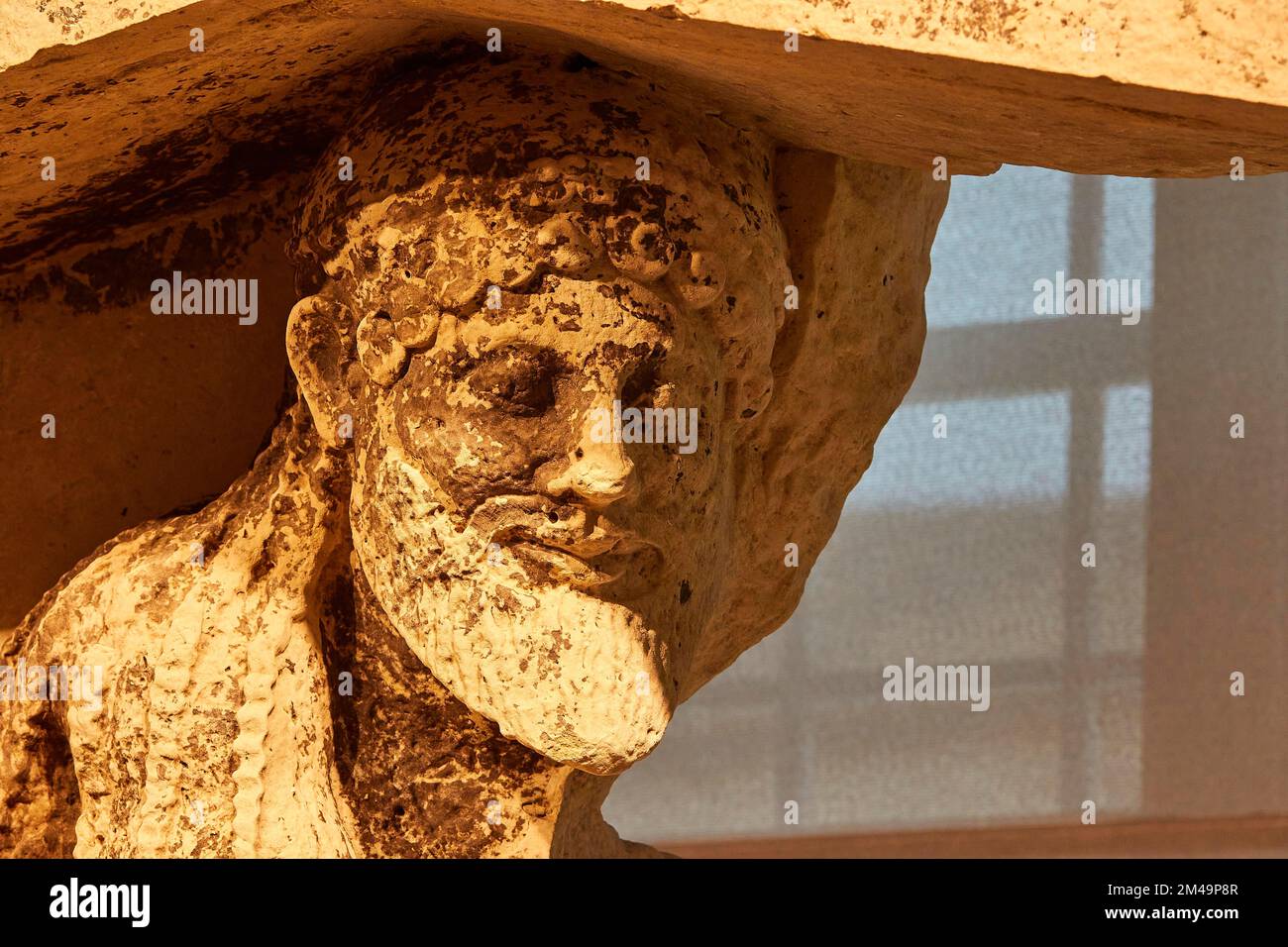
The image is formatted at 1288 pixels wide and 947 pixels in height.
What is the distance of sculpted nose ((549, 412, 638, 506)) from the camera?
114 centimetres

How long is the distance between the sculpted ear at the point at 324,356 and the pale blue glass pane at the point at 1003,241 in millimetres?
1649

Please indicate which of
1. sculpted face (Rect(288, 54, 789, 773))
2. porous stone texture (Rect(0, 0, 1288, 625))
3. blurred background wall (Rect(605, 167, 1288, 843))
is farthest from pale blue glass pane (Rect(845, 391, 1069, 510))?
sculpted face (Rect(288, 54, 789, 773))

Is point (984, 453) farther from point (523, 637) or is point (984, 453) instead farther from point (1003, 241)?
point (523, 637)

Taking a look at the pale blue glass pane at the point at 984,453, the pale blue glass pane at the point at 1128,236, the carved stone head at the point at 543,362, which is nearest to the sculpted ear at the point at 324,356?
the carved stone head at the point at 543,362

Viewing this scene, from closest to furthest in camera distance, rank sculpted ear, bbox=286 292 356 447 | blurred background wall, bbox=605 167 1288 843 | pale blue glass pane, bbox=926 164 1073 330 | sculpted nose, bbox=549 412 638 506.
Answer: sculpted nose, bbox=549 412 638 506 → sculpted ear, bbox=286 292 356 447 → blurred background wall, bbox=605 167 1288 843 → pale blue glass pane, bbox=926 164 1073 330

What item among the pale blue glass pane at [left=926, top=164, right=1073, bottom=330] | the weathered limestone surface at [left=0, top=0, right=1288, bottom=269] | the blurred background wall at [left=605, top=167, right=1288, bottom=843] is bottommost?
the blurred background wall at [left=605, top=167, right=1288, bottom=843]

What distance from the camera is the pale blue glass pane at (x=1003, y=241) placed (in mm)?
2738

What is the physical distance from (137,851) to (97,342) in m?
0.47

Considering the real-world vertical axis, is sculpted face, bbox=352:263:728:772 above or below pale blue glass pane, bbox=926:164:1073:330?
below

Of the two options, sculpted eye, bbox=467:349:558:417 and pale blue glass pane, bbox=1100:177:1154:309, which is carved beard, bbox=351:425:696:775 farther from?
pale blue glass pane, bbox=1100:177:1154:309

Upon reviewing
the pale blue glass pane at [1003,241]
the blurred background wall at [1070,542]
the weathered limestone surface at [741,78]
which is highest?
the pale blue glass pane at [1003,241]

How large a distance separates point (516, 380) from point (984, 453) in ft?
5.69

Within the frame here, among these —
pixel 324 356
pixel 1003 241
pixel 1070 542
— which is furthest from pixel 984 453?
pixel 324 356

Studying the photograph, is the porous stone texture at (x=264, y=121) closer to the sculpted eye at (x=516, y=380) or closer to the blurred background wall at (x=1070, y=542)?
the sculpted eye at (x=516, y=380)
